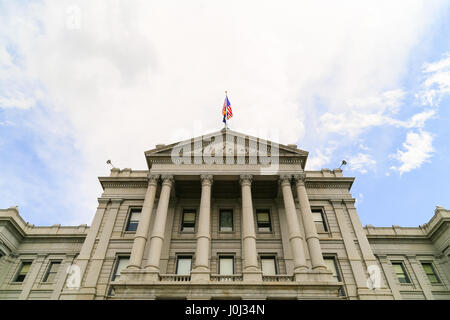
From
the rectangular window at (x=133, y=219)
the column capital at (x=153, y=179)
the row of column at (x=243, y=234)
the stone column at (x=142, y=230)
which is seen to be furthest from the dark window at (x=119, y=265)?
the column capital at (x=153, y=179)

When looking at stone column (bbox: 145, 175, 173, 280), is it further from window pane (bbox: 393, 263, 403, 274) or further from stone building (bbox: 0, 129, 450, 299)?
window pane (bbox: 393, 263, 403, 274)

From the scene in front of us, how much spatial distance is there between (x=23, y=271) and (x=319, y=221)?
28046 millimetres

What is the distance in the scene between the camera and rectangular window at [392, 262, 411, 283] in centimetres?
2711

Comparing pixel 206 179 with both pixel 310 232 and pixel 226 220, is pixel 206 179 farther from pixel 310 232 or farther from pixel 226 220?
pixel 310 232

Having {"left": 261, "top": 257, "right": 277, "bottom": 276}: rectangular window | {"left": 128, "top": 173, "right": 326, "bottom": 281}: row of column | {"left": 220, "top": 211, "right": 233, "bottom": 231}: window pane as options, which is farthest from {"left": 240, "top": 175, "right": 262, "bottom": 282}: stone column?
{"left": 220, "top": 211, "right": 233, "bottom": 231}: window pane

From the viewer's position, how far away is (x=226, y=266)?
22.7 metres

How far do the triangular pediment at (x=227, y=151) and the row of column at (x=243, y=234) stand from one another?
1.83 metres

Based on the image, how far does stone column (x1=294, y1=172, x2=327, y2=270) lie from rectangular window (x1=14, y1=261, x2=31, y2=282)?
26162 millimetres
